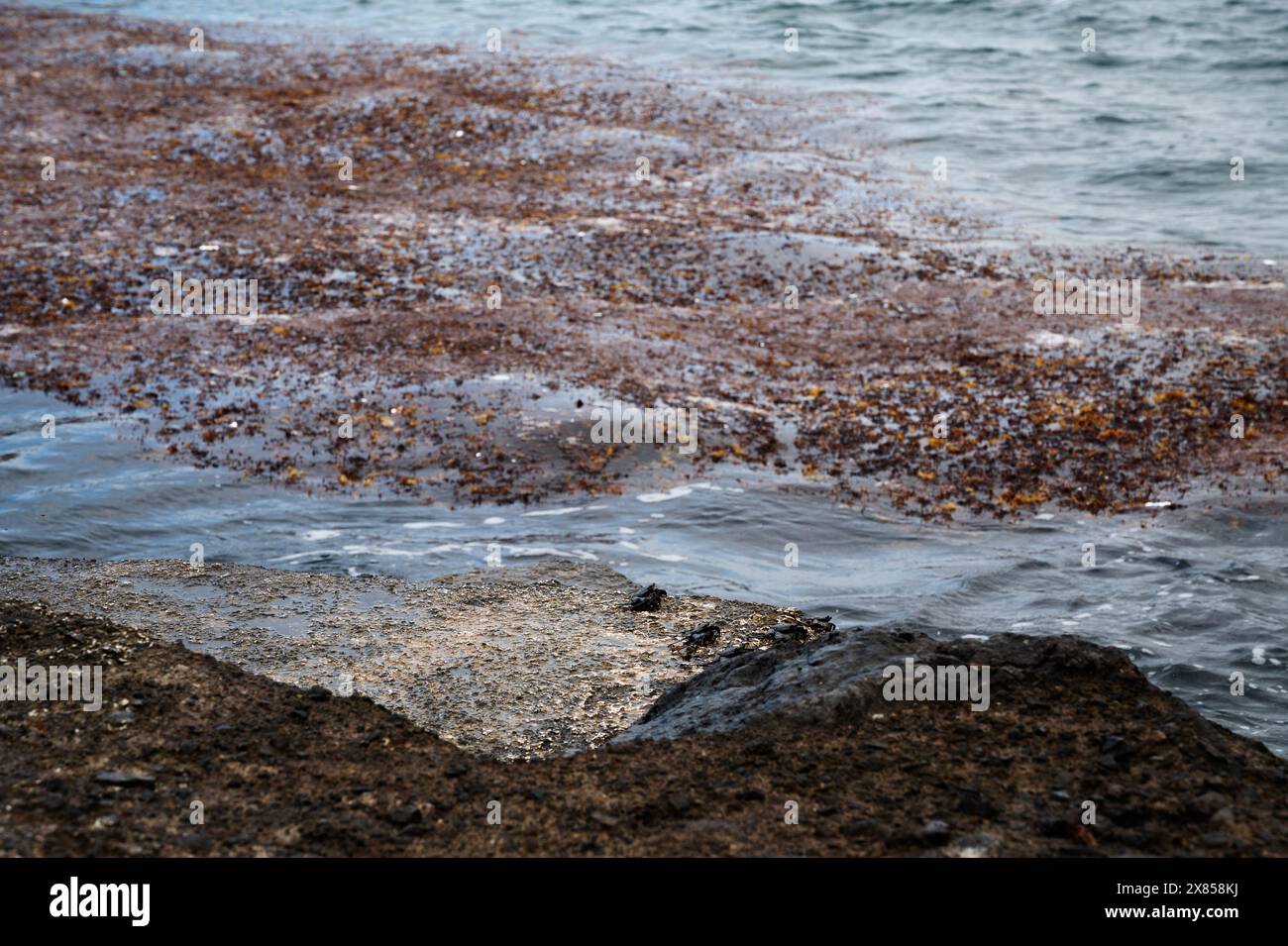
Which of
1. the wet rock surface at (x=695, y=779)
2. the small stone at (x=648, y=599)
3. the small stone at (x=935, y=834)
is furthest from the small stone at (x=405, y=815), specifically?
the small stone at (x=648, y=599)

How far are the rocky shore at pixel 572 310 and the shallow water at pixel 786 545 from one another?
78cm

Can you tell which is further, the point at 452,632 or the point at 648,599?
the point at 648,599

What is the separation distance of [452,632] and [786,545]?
476cm

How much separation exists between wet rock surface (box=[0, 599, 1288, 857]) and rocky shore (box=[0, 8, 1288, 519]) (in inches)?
305

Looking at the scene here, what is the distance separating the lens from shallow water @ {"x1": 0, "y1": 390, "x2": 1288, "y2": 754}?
12570 millimetres


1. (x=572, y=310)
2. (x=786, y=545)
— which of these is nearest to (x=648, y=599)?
(x=786, y=545)

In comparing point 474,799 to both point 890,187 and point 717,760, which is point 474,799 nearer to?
point 717,760

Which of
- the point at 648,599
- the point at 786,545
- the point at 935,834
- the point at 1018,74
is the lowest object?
the point at 786,545

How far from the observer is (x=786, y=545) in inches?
574

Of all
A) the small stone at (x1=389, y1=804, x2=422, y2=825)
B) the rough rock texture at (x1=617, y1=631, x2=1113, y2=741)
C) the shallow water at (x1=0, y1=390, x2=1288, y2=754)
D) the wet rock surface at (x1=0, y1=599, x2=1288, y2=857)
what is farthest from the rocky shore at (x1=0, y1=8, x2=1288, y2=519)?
the small stone at (x1=389, y1=804, x2=422, y2=825)

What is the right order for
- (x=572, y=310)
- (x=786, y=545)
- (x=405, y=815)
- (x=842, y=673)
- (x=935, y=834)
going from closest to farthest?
1. (x=935, y=834)
2. (x=405, y=815)
3. (x=842, y=673)
4. (x=786, y=545)
5. (x=572, y=310)

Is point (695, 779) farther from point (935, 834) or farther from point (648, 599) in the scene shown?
point (648, 599)

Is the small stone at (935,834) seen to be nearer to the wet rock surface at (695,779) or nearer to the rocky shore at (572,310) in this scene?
the wet rock surface at (695,779)

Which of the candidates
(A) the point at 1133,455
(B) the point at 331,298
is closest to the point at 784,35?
(B) the point at 331,298
